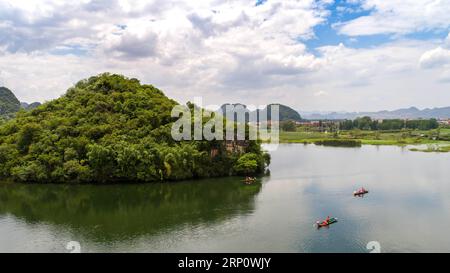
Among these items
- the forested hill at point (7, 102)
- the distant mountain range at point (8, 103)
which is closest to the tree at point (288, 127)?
the distant mountain range at point (8, 103)

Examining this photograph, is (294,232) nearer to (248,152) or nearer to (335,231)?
(335,231)

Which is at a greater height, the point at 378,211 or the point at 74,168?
the point at 74,168

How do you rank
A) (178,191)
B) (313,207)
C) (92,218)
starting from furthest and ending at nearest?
(178,191) → (313,207) → (92,218)

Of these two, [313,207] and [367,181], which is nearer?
[313,207]

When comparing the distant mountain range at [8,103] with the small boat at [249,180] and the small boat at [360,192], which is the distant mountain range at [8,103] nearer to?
the small boat at [249,180]

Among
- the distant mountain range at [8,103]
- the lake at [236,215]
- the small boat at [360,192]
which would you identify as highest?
the distant mountain range at [8,103]
